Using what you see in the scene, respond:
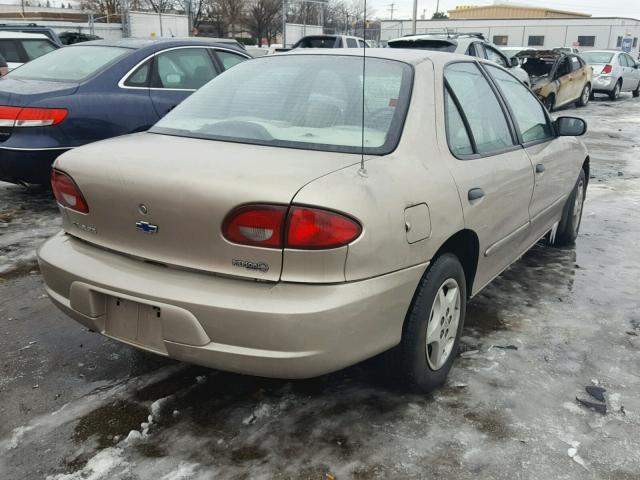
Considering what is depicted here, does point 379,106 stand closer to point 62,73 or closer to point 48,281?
point 48,281

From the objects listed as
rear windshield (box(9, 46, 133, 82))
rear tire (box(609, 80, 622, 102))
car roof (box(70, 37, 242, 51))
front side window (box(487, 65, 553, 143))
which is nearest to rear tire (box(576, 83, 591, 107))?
rear tire (box(609, 80, 622, 102))

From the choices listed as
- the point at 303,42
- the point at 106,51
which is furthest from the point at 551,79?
the point at 106,51

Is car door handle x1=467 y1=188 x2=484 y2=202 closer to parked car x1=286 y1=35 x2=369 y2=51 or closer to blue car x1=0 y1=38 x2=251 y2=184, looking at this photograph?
blue car x1=0 y1=38 x2=251 y2=184

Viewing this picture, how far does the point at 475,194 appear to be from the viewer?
9.61 ft

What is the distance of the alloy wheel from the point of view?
275 centimetres

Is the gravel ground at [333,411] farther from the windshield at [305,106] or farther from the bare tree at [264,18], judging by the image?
the bare tree at [264,18]

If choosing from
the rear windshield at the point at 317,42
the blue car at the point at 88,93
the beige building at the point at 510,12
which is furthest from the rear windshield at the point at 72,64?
the beige building at the point at 510,12

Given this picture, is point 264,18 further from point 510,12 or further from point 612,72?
point 612,72

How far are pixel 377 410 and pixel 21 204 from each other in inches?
189

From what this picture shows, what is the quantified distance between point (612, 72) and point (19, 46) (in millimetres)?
17146

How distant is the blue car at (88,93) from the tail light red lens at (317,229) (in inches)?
155

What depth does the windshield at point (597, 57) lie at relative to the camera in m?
20.2

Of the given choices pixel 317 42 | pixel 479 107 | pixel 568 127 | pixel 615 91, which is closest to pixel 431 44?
pixel 317 42

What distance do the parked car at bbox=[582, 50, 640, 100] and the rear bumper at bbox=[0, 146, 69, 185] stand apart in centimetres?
1865
